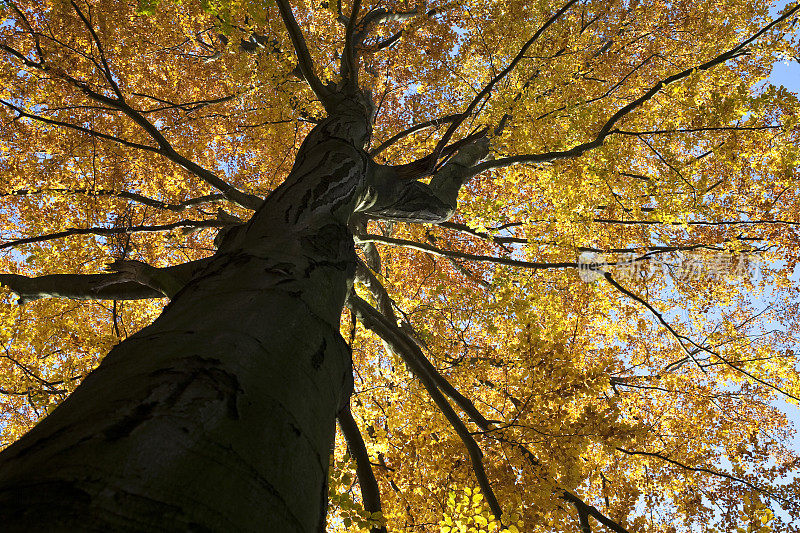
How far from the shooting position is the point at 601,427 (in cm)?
319

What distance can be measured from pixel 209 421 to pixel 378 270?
6.61 metres

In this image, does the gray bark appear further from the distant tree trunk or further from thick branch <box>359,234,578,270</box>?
thick branch <box>359,234,578,270</box>

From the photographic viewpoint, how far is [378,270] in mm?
7500

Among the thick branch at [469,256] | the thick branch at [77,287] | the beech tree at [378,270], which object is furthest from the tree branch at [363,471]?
the thick branch at [469,256]

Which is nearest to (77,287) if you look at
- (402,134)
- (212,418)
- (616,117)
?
(212,418)

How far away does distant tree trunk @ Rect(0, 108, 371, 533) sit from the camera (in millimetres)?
663

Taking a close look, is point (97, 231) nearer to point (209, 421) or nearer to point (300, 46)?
point (300, 46)

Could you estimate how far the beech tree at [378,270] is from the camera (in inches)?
38.2

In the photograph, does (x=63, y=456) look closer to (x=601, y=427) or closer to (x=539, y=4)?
(x=601, y=427)

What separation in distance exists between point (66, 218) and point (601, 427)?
23.3ft

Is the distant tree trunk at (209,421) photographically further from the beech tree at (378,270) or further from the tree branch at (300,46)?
the tree branch at (300,46)

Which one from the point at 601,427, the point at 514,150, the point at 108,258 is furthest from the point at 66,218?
the point at 601,427

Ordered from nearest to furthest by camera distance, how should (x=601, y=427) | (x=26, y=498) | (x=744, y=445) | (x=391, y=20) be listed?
(x=26, y=498), (x=601, y=427), (x=744, y=445), (x=391, y=20)

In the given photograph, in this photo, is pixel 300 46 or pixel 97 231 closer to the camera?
pixel 300 46
